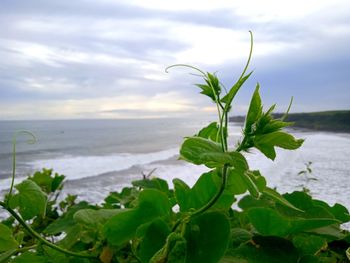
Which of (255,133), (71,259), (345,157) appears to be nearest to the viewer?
(255,133)

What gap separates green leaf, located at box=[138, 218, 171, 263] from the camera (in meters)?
0.52

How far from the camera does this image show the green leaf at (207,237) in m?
0.49

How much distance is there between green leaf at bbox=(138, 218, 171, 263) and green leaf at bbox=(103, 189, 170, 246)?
21mm

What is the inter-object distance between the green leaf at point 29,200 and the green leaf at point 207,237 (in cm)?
34

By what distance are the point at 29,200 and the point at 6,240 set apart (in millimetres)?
85

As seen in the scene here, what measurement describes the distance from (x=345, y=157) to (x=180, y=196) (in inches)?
645

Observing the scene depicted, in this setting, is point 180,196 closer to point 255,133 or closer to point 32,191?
point 255,133

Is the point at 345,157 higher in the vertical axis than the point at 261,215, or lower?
lower

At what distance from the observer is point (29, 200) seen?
0.69m

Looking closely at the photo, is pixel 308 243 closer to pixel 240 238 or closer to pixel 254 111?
pixel 240 238

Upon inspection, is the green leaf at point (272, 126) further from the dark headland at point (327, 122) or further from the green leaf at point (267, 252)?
the dark headland at point (327, 122)

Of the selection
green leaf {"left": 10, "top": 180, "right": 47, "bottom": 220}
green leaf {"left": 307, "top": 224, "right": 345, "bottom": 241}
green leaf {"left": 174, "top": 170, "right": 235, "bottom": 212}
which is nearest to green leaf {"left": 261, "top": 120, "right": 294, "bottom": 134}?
green leaf {"left": 174, "top": 170, "right": 235, "bottom": 212}

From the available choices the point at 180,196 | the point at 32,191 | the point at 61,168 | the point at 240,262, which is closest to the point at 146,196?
the point at 180,196

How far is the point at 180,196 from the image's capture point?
0.58 m
